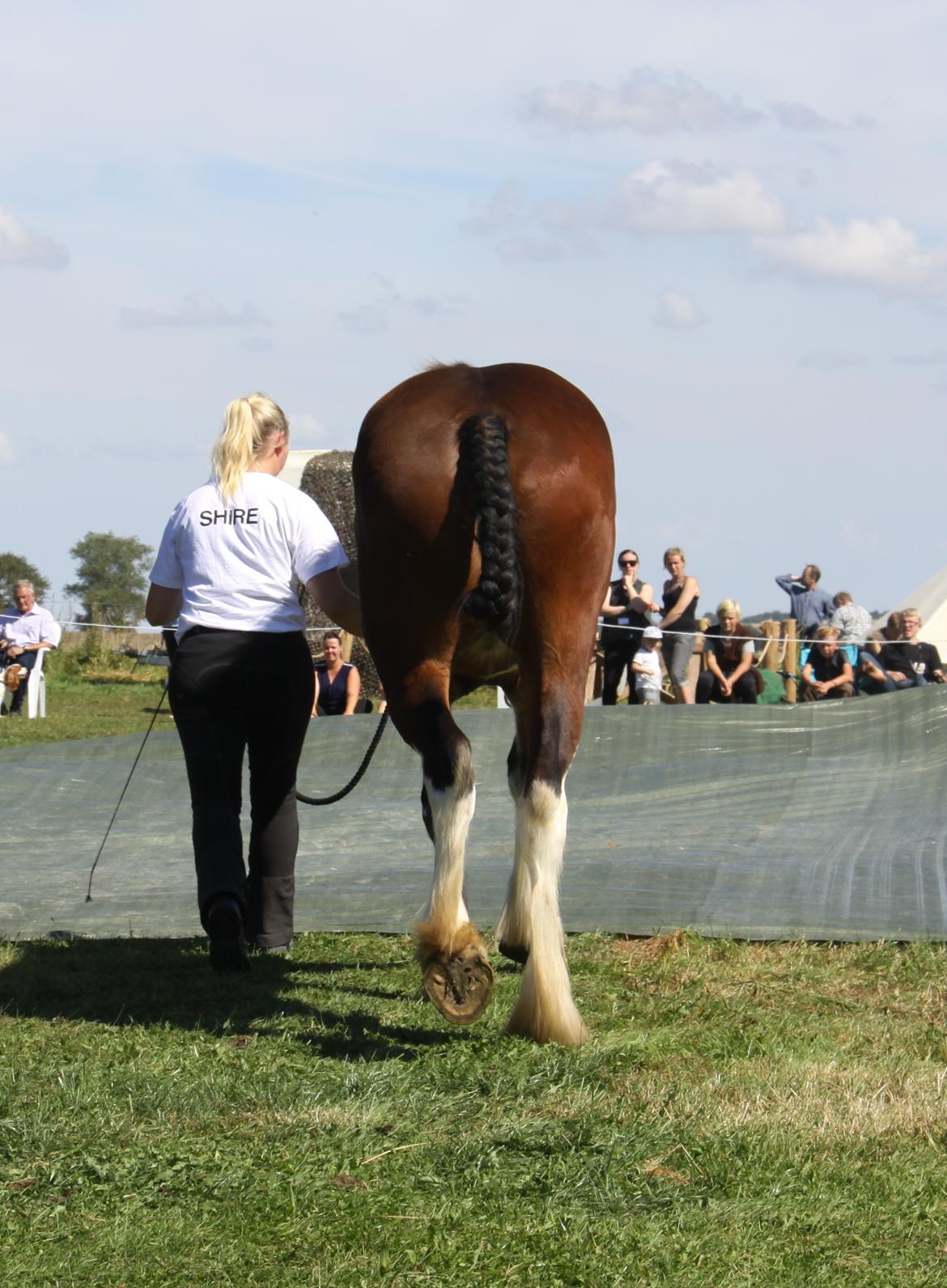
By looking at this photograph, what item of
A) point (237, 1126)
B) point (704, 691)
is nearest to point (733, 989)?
point (237, 1126)

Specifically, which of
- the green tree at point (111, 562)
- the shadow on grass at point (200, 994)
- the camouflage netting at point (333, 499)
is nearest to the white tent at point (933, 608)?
the camouflage netting at point (333, 499)

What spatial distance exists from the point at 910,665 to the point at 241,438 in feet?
35.2

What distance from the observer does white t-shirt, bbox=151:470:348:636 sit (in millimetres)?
5535

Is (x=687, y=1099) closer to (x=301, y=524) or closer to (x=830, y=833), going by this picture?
(x=301, y=524)

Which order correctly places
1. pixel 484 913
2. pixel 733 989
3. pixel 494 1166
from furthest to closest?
pixel 484 913, pixel 733 989, pixel 494 1166

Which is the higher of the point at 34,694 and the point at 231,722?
the point at 231,722

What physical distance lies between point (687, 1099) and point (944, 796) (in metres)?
3.83

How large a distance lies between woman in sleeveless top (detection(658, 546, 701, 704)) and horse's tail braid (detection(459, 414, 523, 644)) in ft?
35.0

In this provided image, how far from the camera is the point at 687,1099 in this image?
393cm

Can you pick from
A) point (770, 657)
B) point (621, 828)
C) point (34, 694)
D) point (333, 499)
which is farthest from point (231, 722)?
point (333, 499)

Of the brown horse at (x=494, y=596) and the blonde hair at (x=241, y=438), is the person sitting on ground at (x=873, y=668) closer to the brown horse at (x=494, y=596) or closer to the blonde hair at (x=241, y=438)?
the blonde hair at (x=241, y=438)

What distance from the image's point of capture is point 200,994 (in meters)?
5.34

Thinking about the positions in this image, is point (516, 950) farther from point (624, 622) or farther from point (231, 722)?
point (624, 622)

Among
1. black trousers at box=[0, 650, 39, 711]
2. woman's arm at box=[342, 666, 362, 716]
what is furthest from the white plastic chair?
woman's arm at box=[342, 666, 362, 716]
